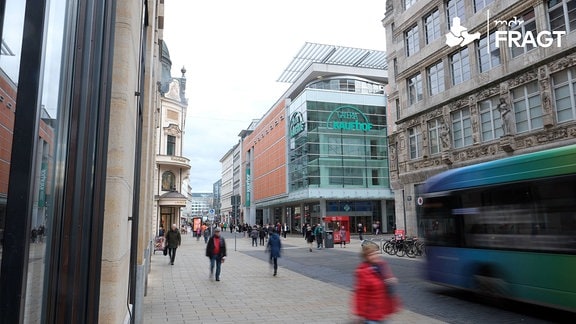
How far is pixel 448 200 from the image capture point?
1163cm

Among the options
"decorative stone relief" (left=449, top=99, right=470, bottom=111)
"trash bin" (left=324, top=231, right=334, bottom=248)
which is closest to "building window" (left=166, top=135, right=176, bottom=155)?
"trash bin" (left=324, top=231, right=334, bottom=248)

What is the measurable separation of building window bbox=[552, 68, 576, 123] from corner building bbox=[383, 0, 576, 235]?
0.15ft

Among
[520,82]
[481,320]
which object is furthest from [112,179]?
[520,82]

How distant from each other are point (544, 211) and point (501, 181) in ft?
4.31

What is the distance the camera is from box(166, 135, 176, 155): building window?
42.7m

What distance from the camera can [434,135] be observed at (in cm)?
2822

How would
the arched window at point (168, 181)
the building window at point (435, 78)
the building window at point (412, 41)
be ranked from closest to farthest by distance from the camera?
the building window at point (435, 78) < the building window at point (412, 41) < the arched window at point (168, 181)

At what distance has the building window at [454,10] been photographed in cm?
2564

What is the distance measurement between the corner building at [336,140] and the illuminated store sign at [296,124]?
0.25ft

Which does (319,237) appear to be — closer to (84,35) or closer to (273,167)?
(84,35)

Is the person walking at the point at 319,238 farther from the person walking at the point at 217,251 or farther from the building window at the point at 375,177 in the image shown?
the building window at the point at 375,177

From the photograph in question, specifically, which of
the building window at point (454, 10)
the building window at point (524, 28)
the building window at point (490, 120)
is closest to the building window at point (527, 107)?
the building window at point (490, 120)

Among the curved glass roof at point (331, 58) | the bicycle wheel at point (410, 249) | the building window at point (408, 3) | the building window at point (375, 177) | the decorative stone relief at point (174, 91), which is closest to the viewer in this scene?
the bicycle wheel at point (410, 249)

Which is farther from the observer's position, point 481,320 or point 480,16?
point 480,16
